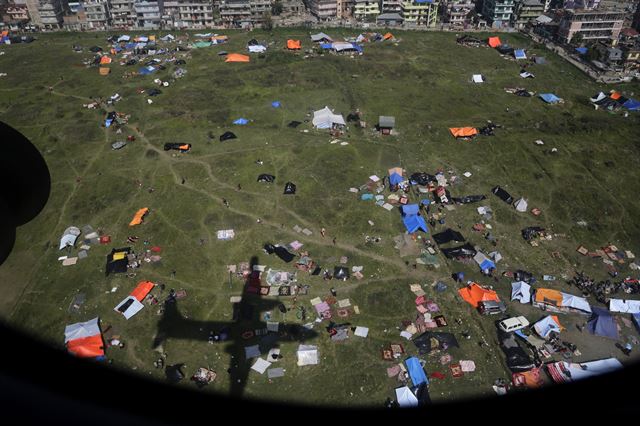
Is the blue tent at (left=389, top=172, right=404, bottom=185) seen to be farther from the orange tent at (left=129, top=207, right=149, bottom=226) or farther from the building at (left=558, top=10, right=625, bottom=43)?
the building at (left=558, top=10, right=625, bottom=43)

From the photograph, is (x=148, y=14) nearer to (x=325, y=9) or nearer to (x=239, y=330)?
(x=325, y=9)

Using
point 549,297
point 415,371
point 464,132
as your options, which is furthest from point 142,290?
point 464,132

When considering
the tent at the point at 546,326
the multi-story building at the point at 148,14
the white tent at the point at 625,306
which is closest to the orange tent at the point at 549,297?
the tent at the point at 546,326

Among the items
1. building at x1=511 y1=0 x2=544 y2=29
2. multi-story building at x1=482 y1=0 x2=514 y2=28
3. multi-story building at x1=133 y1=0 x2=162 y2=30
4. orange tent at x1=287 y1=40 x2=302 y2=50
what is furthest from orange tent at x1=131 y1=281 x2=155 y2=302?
building at x1=511 y1=0 x2=544 y2=29

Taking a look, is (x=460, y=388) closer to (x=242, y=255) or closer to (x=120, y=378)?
(x=242, y=255)

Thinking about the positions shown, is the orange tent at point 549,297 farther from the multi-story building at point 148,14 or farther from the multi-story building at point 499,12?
the multi-story building at point 148,14

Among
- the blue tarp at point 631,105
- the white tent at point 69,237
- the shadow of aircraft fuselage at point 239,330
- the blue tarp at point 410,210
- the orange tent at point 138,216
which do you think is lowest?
the shadow of aircraft fuselage at point 239,330
